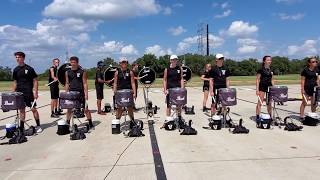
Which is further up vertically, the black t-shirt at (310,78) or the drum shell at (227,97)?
the black t-shirt at (310,78)

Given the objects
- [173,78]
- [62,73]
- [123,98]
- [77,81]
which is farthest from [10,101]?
[62,73]

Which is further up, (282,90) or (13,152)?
(282,90)

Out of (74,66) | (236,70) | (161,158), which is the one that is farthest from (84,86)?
(236,70)

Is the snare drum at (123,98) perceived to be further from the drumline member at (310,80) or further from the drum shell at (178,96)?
the drumline member at (310,80)

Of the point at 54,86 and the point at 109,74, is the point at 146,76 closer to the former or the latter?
the point at 109,74

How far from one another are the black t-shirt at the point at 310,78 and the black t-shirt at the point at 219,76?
2.14 metres

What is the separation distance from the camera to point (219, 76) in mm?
12375

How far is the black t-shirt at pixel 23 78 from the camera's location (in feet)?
36.0

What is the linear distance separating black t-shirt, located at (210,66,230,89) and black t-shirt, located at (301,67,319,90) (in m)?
2.14

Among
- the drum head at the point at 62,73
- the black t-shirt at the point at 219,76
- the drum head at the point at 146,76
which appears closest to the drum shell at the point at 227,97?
the black t-shirt at the point at 219,76

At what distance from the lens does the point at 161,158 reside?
7852 millimetres

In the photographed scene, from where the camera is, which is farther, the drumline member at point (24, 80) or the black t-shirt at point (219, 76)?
the black t-shirt at point (219, 76)

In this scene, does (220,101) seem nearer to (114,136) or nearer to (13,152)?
(114,136)

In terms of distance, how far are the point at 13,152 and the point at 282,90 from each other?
6563 mm
